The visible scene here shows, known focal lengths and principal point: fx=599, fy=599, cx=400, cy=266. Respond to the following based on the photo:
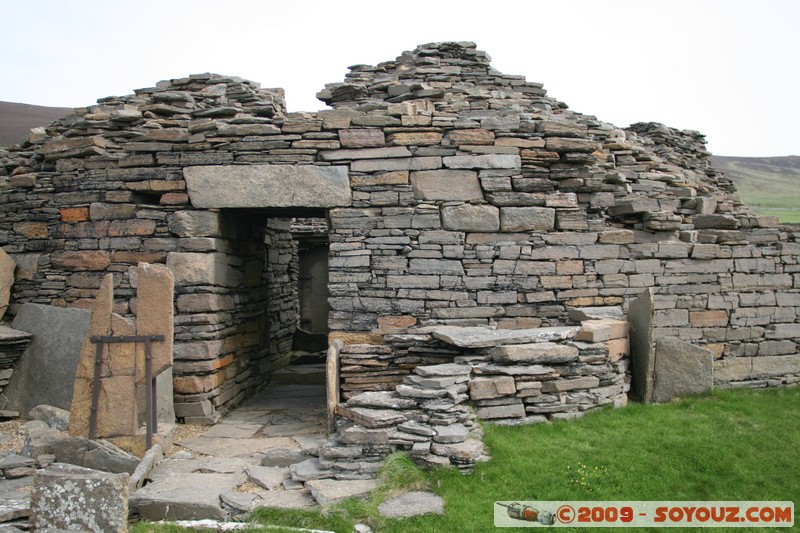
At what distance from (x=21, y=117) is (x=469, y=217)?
682 inches

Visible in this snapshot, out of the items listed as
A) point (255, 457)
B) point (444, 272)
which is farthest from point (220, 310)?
point (444, 272)

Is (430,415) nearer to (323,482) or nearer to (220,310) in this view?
(323,482)

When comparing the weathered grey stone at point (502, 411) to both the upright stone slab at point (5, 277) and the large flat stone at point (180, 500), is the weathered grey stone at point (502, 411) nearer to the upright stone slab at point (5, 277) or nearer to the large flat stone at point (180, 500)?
the large flat stone at point (180, 500)

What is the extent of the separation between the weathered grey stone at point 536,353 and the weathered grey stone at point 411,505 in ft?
5.89

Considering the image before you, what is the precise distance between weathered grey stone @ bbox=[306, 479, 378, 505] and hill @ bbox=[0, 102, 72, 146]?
16149 mm

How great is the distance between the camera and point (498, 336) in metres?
6.47

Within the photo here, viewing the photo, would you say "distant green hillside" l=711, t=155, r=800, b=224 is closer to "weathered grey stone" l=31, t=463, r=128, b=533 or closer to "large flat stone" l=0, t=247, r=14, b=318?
"large flat stone" l=0, t=247, r=14, b=318

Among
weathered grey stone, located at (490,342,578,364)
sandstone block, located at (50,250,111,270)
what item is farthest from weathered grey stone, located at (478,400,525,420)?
sandstone block, located at (50,250,111,270)

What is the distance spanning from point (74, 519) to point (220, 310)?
374 centimetres

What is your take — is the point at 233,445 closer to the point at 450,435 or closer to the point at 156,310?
the point at 156,310

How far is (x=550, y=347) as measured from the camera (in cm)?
627

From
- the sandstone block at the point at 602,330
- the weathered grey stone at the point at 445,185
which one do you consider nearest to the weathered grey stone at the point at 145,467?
the weathered grey stone at the point at 445,185

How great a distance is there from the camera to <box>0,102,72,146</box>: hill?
57.3ft

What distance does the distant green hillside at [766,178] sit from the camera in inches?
1432
